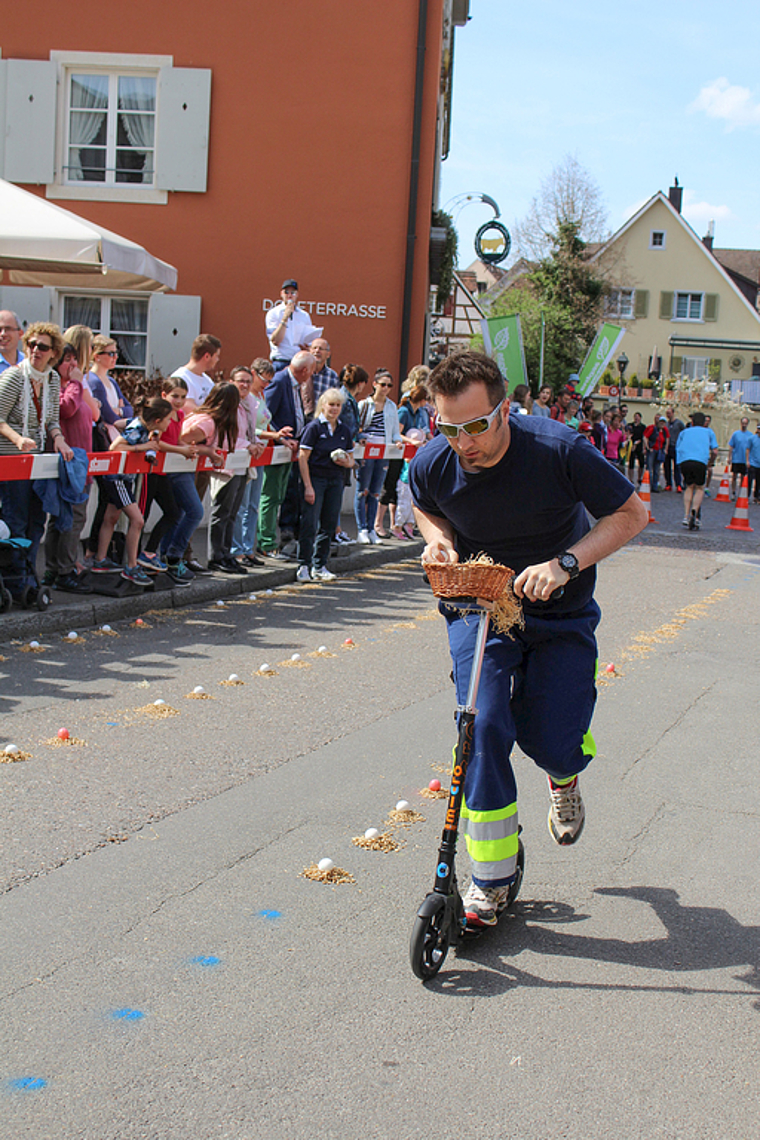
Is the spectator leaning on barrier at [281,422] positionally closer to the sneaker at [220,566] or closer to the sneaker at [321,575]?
the sneaker at [321,575]

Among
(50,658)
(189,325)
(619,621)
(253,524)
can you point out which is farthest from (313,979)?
(189,325)

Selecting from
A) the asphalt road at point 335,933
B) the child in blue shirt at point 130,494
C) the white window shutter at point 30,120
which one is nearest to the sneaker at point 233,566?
the child in blue shirt at point 130,494

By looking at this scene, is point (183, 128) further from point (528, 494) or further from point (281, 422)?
point (528, 494)

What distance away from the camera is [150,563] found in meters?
9.91

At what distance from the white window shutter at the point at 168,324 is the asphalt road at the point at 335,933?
11.3 metres

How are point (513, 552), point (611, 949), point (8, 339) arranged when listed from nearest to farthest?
point (611, 949) < point (513, 552) < point (8, 339)

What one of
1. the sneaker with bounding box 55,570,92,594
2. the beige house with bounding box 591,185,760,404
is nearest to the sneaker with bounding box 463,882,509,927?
the sneaker with bounding box 55,570,92,594

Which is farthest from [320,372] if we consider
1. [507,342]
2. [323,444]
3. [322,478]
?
[507,342]

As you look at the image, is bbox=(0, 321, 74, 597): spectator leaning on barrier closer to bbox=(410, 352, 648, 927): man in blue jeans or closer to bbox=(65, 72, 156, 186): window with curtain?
bbox=(410, 352, 648, 927): man in blue jeans

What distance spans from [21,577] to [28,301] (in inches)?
404

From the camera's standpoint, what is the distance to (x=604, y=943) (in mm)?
3873

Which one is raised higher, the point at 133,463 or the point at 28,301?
the point at 28,301

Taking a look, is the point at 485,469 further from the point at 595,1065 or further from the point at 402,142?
the point at 402,142

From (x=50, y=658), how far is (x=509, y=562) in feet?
14.7
